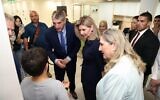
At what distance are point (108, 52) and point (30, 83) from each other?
1.89 feet

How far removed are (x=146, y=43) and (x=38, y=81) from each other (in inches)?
65.4

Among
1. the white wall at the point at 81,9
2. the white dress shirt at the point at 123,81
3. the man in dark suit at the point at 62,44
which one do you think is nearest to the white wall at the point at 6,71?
the white dress shirt at the point at 123,81

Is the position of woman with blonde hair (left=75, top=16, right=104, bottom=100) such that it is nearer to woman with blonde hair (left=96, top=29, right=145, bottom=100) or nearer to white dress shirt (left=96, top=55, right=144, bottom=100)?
woman with blonde hair (left=96, top=29, right=145, bottom=100)

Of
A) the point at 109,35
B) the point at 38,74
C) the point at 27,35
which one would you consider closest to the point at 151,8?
the point at 27,35

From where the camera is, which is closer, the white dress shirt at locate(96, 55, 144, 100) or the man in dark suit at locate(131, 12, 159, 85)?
the white dress shirt at locate(96, 55, 144, 100)

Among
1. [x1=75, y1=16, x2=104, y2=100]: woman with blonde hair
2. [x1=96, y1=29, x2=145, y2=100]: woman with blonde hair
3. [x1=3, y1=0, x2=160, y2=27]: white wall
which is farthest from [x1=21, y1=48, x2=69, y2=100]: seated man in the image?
[x1=3, y1=0, x2=160, y2=27]: white wall

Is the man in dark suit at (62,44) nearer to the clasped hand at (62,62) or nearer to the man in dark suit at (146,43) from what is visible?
the clasped hand at (62,62)

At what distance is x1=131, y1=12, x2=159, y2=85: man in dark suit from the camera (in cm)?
224

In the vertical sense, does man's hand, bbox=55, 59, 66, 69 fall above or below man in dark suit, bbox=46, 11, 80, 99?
below

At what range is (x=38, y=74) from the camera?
1.06 m

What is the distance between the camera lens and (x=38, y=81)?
1.09 meters

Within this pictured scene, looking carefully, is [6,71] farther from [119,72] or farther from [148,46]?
[148,46]

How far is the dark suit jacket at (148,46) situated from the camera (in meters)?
2.23

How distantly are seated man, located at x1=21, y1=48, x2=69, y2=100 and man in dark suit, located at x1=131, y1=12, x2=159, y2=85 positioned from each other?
5.06 feet
